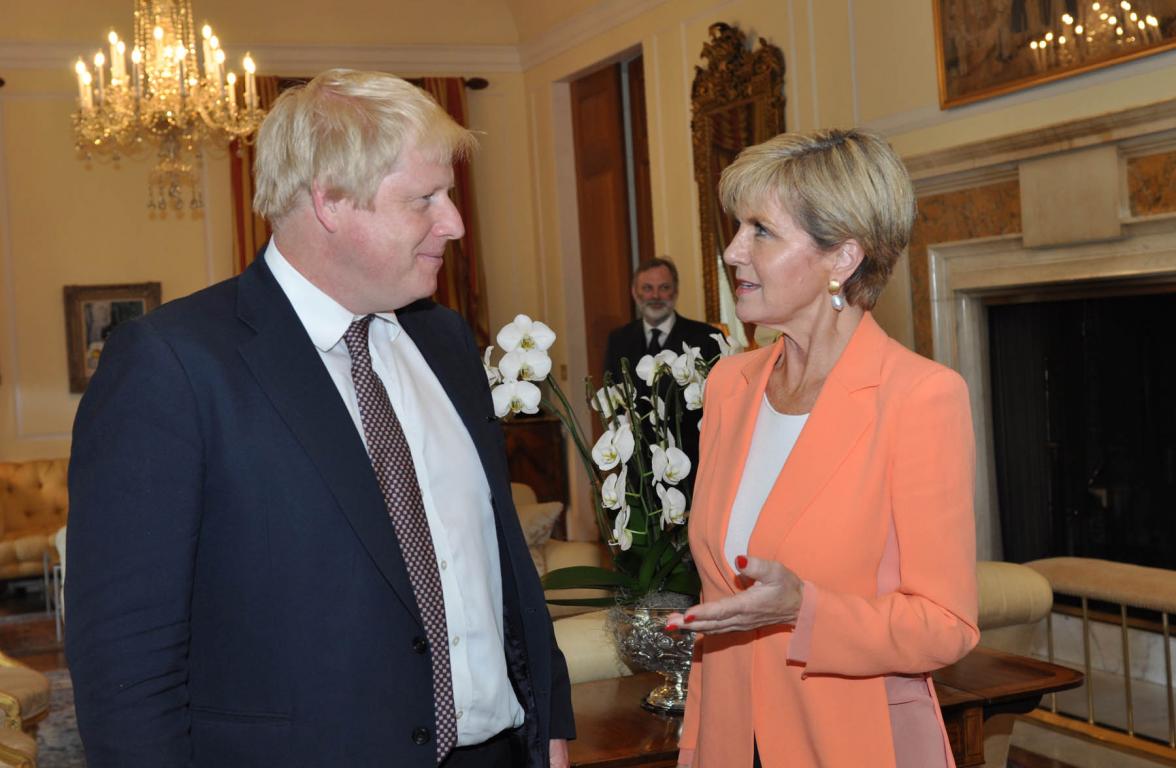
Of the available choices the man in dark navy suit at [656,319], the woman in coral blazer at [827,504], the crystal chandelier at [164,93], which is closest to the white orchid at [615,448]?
the woman in coral blazer at [827,504]

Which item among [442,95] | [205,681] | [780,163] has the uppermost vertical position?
[442,95]

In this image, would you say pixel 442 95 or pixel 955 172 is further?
pixel 442 95

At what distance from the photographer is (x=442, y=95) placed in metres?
9.78

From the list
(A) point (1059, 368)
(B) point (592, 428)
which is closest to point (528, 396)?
(A) point (1059, 368)

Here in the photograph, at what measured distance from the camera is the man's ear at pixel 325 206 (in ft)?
5.06

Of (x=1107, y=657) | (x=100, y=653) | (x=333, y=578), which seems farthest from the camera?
(x=1107, y=657)

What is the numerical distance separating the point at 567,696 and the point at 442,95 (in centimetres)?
847

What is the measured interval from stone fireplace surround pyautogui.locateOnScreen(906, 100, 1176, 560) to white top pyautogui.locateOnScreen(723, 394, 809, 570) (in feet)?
11.1

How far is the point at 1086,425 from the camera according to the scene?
5.72 meters

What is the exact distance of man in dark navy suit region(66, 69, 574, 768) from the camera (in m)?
1.37

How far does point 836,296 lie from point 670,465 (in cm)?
A: 55

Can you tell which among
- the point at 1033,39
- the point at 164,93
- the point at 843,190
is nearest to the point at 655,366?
the point at 843,190

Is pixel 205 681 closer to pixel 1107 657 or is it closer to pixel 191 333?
pixel 191 333

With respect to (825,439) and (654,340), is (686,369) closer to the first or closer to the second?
(825,439)
